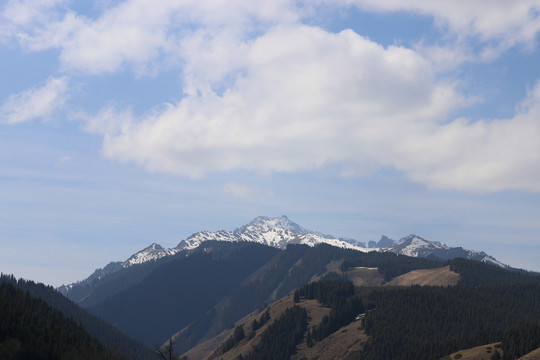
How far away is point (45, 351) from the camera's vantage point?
197 meters

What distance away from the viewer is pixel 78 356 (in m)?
200

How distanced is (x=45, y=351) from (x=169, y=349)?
89782 mm

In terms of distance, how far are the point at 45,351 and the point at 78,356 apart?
428 inches

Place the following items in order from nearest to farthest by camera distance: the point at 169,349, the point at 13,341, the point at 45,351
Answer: the point at 169,349, the point at 13,341, the point at 45,351

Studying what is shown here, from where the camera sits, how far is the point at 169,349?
128m

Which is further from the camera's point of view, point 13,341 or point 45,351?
point 45,351

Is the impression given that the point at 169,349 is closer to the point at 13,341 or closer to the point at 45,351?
the point at 13,341

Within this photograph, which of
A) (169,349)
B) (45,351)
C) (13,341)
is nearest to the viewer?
(169,349)

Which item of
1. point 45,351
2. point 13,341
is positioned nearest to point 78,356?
point 45,351

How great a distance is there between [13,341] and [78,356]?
27.7 m

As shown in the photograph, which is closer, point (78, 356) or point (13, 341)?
point (13, 341)

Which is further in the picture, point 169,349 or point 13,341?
point 13,341

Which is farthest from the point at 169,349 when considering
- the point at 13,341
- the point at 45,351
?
the point at 45,351

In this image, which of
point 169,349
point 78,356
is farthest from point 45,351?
point 169,349
